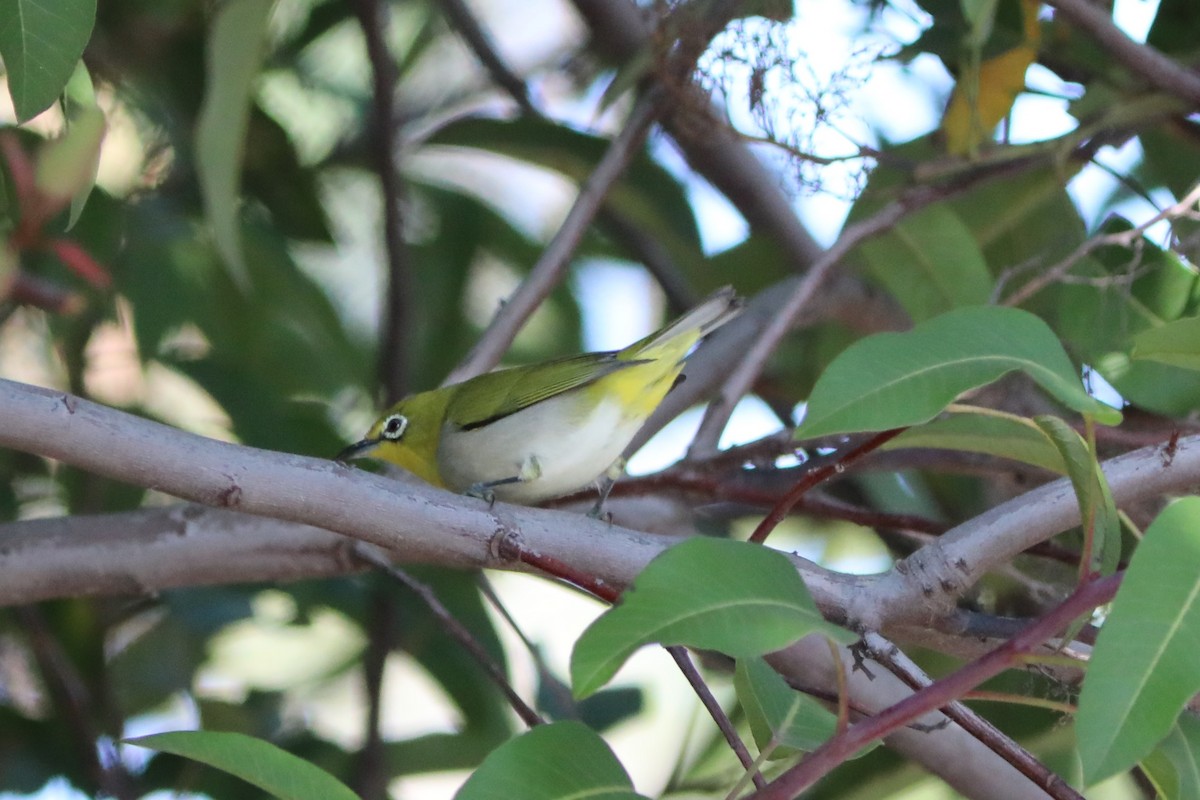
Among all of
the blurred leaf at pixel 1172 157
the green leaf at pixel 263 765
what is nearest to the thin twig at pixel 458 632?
the green leaf at pixel 263 765

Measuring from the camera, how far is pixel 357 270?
450 cm

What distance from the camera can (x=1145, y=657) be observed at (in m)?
1.12

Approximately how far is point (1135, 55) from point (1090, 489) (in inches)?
57.1

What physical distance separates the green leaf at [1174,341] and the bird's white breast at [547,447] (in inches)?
51.9

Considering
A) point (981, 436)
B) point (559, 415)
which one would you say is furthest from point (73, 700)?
point (981, 436)

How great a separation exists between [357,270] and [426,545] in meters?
3.11

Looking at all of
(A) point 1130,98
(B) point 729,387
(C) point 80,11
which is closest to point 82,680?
(B) point 729,387

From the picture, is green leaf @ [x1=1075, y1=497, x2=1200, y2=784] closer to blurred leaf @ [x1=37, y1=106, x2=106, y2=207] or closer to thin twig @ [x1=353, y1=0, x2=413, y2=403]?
blurred leaf @ [x1=37, y1=106, x2=106, y2=207]

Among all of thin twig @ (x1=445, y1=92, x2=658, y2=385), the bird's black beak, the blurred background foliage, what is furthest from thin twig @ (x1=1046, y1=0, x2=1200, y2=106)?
the bird's black beak

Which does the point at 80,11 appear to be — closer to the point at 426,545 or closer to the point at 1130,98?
the point at 426,545

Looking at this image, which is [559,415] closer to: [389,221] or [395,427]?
[395,427]

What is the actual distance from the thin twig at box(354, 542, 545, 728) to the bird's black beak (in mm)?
823

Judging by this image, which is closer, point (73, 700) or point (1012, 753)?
point (1012, 753)

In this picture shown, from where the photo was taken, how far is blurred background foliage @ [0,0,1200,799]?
2689mm
